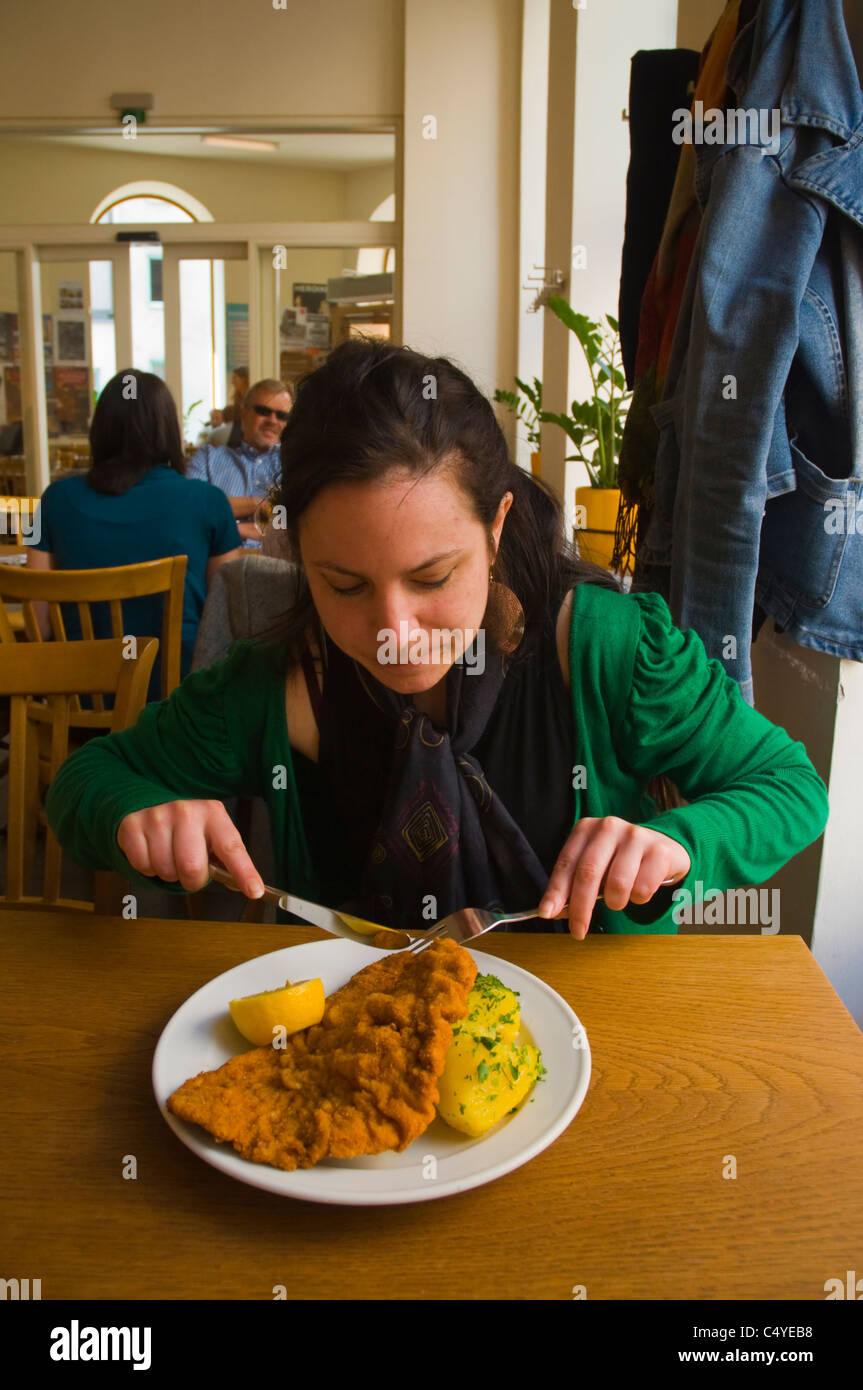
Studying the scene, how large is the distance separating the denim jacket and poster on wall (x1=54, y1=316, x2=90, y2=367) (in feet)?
23.2

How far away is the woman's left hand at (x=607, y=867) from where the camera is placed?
920 mm

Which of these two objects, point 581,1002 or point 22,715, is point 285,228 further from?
point 581,1002

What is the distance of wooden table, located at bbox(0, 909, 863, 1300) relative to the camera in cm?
60

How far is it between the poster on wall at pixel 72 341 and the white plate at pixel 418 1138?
7769mm

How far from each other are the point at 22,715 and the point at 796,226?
1297 millimetres

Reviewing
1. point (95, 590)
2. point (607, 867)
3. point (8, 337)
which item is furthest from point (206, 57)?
point (607, 867)

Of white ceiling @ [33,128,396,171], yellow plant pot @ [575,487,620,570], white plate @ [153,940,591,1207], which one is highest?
white ceiling @ [33,128,396,171]

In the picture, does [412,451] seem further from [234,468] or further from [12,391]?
[12,391]

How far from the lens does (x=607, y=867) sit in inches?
37.0

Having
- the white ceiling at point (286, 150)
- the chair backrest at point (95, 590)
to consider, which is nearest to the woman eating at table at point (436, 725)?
the chair backrest at point (95, 590)

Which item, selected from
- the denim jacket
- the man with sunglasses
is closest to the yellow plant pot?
the denim jacket

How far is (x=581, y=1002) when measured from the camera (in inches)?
35.8

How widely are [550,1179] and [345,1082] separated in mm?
153

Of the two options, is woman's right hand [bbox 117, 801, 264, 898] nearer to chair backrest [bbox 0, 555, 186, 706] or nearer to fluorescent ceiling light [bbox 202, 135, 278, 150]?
chair backrest [bbox 0, 555, 186, 706]
